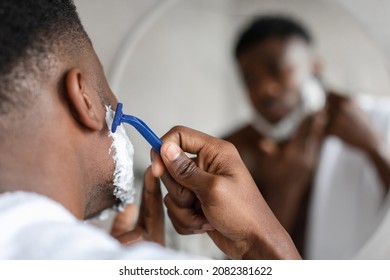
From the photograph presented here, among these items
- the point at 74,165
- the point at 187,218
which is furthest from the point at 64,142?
the point at 187,218

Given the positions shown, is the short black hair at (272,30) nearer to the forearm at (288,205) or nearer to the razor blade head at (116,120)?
the forearm at (288,205)

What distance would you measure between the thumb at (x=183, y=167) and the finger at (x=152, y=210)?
3.6 inches

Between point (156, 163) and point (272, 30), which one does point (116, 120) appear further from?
point (272, 30)

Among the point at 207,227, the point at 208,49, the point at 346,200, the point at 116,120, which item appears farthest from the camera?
the point at 208,49

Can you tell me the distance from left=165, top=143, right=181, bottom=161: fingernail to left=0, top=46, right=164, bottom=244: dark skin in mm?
70

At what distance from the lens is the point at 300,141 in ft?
3.65

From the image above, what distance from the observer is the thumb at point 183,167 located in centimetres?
61

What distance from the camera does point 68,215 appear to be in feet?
1.55

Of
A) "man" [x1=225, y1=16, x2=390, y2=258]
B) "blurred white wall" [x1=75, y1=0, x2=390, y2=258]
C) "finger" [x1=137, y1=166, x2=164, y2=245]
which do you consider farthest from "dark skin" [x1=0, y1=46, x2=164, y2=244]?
"man" [x1=225, y1=16, x2=390, y2=258]

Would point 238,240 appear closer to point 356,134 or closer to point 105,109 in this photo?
point 105,109

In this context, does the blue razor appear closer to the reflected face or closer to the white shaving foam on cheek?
the white shaving foam on cheek

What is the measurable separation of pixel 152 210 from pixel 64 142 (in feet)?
0.84

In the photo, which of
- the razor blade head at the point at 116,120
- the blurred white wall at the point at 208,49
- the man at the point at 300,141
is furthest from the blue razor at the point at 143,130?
the man at the point at 300,141

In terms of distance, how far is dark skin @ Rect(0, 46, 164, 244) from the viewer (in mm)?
495
